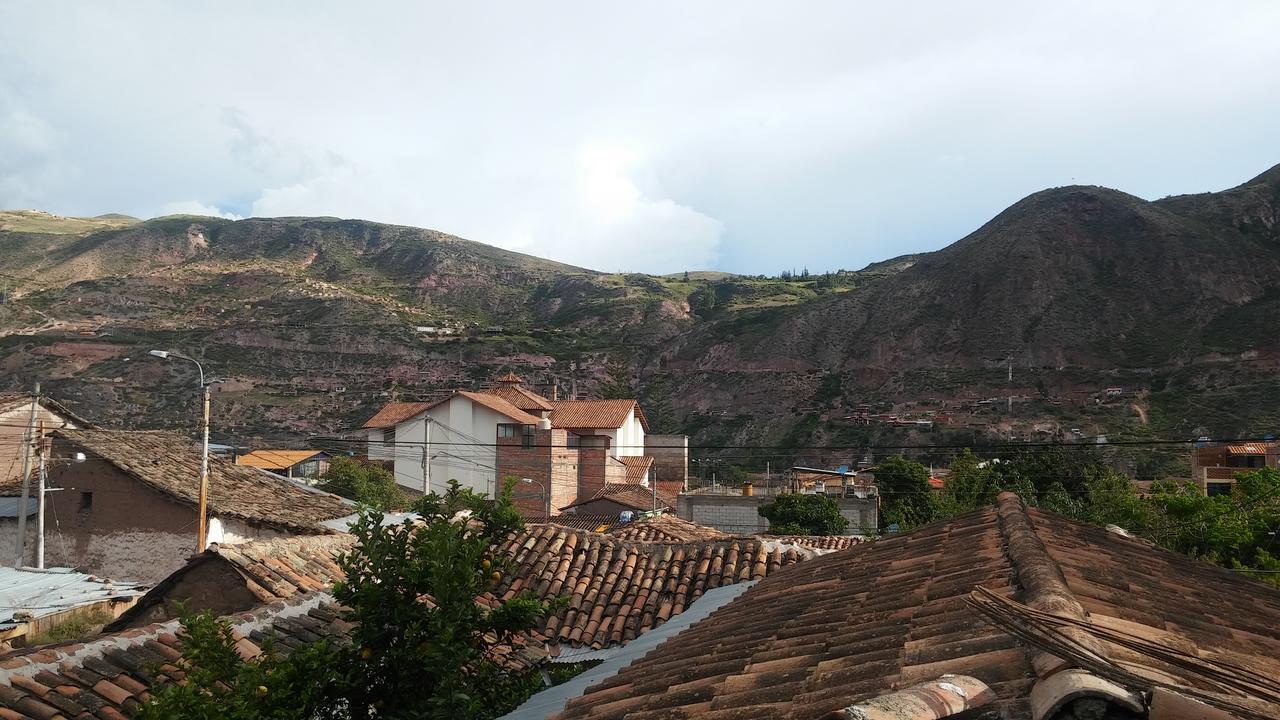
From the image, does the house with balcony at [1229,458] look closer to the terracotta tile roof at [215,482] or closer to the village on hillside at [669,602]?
the village on hillside at [669,602]

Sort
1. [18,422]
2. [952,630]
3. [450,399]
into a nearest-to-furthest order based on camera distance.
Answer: [952,630] → [18,422] → [450,399]

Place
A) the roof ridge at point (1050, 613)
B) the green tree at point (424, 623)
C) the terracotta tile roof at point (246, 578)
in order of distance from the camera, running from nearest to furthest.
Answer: the roof ridge at point (1050, 613) → the green tree at point (424, 623) → the terracotta tile roof at point (246, 578)

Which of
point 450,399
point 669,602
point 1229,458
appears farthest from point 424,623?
point 1229,458

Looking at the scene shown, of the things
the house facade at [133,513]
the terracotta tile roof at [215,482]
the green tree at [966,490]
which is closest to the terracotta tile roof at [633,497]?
the green tree at [966,490]

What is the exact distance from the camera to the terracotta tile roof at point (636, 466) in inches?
1962

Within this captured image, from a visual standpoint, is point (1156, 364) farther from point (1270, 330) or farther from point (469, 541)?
point (469, 541)

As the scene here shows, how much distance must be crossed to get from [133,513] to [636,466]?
3475cm

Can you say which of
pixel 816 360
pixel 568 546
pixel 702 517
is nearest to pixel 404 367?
pixel 816 360

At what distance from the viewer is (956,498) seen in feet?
90.0

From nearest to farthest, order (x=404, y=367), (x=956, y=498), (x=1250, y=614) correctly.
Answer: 1. (x=1250, y=614)
2. (x=956, y=498)
3. (x=404, y=367)

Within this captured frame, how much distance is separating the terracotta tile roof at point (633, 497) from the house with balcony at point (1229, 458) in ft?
87.5

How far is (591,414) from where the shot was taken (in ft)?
167

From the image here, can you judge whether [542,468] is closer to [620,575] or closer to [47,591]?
[47,591]

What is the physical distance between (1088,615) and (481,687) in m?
3.91
